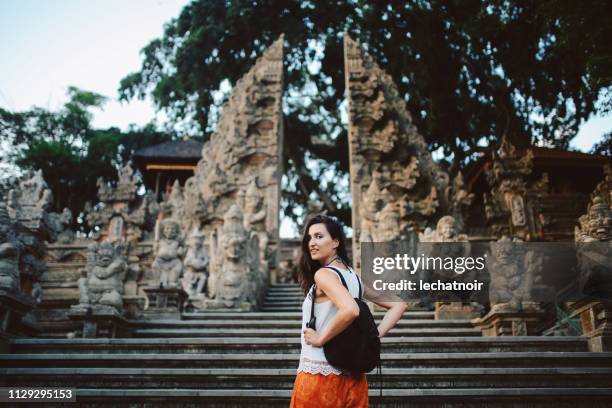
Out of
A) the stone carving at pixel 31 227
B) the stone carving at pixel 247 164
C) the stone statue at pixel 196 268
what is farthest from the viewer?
the stone carving at pixel 247 164

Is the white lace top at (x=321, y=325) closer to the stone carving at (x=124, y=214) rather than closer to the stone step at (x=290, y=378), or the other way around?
the stone step at (x=290, y=378)

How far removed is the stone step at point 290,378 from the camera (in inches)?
200

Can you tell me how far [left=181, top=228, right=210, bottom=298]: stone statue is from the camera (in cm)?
1000

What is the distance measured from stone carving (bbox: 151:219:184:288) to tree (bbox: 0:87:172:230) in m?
20.2

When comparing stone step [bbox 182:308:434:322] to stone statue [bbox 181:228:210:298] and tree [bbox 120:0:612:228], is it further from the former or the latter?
tree [bbox 120:0:612:228]

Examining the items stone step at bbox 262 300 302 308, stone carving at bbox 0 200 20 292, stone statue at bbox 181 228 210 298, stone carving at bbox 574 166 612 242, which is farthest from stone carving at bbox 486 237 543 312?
stone carving at bbox 0 200 20 292

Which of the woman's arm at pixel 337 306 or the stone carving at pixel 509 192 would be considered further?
the stone carving at pixel 509 192

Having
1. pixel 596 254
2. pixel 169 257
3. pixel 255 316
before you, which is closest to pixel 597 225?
pixel 596 254

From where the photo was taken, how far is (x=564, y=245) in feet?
21.6

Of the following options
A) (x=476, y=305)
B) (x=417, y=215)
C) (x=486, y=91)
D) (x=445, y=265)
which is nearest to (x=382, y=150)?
(x=417, y=215)

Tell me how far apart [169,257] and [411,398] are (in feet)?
17.8

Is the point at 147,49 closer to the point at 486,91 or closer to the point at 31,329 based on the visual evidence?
the point at 486,91

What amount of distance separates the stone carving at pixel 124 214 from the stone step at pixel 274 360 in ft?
39.0

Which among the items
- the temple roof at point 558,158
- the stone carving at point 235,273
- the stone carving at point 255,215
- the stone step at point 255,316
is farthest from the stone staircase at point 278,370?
the temple roof at point 558,158
